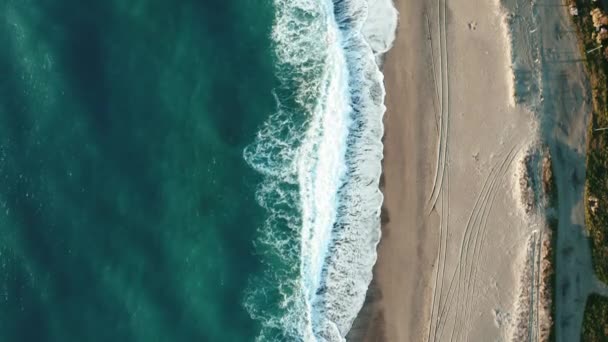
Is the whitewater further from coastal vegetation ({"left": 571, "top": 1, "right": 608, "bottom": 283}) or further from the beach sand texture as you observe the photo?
coastal vegetation ({"left": 571, "top": 1, "right": 608, "bottom": 283})

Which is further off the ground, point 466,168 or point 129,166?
point 129,166

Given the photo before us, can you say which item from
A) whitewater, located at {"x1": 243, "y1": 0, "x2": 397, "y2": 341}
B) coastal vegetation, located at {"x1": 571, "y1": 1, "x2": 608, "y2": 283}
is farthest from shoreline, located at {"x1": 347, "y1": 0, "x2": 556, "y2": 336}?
coastal vegetation, located at {"x1": 571, "y1": 1, "x2": 608, "y2": 283}

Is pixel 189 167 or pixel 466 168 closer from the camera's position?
pixel 466 168

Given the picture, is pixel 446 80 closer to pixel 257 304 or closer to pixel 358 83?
pixel 358 83

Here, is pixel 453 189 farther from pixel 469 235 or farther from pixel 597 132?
pixel 597 132

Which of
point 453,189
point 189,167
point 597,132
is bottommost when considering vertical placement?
point 453,189

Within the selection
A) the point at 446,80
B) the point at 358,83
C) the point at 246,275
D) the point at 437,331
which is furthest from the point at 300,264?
the point at 446,80

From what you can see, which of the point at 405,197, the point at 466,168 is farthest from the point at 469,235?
the point at 405,197

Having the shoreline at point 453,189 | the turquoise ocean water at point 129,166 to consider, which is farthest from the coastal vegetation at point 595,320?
the turquoise ocean water at point 129,166
